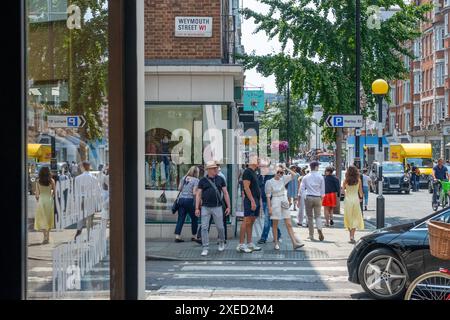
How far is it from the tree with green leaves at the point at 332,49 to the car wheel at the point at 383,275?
52.3ft

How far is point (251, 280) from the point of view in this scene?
10953mm

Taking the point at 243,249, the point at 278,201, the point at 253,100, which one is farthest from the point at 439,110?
the point at 243,249

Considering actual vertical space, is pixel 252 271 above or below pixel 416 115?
below

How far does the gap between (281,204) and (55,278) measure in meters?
12.4

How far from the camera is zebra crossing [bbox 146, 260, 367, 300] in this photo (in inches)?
379

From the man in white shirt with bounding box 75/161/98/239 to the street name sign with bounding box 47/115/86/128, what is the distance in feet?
0.48

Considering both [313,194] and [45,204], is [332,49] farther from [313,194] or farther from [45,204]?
[45,204]

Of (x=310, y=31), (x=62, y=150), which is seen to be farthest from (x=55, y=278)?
(x=310, y=31)

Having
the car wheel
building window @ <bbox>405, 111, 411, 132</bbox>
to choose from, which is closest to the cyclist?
the car wheel

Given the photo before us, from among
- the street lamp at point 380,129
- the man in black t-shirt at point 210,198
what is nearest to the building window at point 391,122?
the street lamp at point 380,129

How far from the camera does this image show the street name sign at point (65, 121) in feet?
7.48

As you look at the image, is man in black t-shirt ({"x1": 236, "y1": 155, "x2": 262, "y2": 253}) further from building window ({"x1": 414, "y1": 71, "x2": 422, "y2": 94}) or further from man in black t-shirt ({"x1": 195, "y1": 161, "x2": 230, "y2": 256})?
building window ({"x1": 414, "y1": 71, "x2": 422, "y2": 94})

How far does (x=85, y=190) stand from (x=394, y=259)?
6.77m

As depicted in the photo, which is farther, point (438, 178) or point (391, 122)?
point (391, 122)
